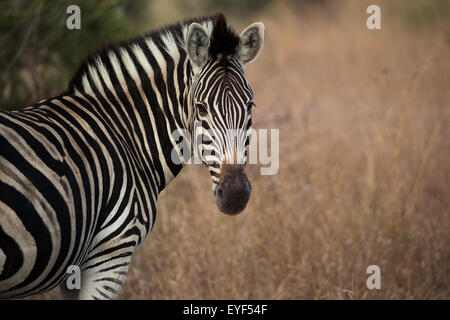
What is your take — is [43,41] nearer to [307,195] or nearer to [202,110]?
[307,195]

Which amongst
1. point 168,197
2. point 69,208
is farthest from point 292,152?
point 69,208

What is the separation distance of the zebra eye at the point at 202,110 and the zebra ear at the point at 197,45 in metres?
0.26

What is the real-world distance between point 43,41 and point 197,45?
3438 millimetres

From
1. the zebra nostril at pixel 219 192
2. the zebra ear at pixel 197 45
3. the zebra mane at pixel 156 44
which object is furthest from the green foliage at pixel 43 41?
the zebra nostril at pixel 219 192

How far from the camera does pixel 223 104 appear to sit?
2.86m

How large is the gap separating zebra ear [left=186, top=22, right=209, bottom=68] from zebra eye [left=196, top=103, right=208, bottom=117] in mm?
261

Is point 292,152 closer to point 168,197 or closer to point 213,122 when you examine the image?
point 168,197

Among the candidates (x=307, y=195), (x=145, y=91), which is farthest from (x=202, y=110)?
(x=307, y=195)

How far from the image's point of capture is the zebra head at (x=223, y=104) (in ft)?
9.04

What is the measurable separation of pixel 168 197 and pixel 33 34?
238 centimetres

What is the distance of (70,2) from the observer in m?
5.50

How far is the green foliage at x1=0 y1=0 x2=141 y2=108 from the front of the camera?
5434 millimetres

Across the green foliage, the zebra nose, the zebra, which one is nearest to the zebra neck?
the zebra

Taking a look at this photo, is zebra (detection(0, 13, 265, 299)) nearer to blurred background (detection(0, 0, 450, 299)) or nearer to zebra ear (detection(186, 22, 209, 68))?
zebra ear (detection(186, 22, 209, 68))
